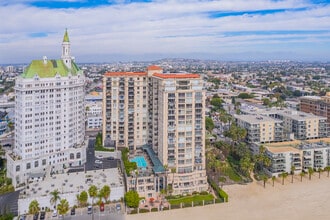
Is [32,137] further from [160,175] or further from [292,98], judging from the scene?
[292,98]

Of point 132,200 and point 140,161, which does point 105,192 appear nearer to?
point 132,200

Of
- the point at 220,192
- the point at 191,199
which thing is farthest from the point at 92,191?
the point at 220,192

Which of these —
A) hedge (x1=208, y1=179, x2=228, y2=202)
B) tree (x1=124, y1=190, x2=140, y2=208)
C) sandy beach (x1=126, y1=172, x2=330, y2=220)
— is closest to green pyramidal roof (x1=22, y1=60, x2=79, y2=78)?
tree (x1=124, y1=190, x2=140, y2=208)

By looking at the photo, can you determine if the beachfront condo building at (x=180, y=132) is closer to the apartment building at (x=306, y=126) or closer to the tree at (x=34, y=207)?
the tree at (x=34, y=207)

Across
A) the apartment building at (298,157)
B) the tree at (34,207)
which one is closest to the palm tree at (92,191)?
the tree at (34,207)

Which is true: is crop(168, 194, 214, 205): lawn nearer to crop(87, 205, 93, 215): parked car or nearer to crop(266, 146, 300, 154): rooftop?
crop(87, 205, 93, 215): parked car

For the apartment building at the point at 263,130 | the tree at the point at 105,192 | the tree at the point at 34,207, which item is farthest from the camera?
the apartment building at the point at 263,130
